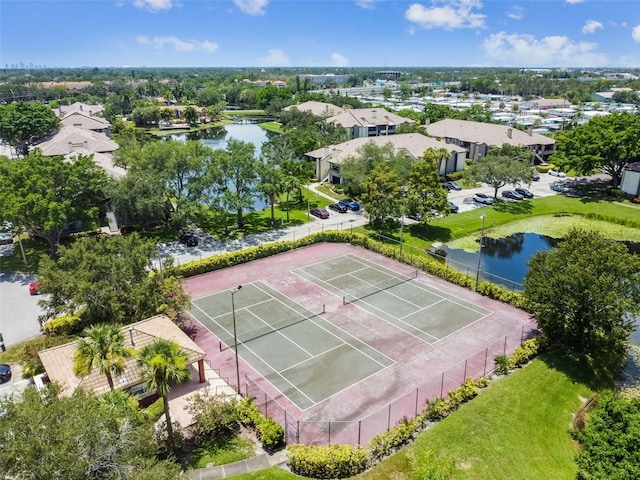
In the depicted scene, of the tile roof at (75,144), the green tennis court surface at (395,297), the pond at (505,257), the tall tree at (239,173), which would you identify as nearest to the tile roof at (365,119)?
the tile roof at (75,144)

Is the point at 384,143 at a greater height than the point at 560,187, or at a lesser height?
greater

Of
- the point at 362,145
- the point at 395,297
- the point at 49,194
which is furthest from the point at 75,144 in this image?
the point at 395,297

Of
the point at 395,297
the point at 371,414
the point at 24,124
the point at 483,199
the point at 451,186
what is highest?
the point at 24,124

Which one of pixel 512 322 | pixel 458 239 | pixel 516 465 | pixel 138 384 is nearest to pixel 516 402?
pixel 516 465

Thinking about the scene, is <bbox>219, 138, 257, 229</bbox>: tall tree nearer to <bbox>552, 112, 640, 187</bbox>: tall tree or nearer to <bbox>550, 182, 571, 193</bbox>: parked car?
<bbox>550, 182, 571, 193</bbox>: parked car

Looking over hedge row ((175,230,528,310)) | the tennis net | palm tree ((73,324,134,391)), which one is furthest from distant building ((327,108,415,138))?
palm tree ((73,324,134,391))

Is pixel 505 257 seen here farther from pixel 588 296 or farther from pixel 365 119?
pixel 365 119
